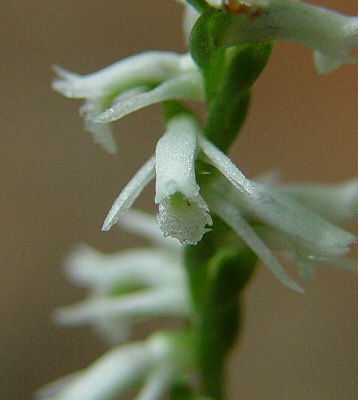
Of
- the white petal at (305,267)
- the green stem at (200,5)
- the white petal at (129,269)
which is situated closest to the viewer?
the green stem at (200,5)

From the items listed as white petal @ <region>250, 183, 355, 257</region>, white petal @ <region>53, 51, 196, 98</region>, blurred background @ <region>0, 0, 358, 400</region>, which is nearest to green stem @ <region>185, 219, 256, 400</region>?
white petal @ <region>250, 183, 355, 257</region>

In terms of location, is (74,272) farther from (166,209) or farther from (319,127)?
(319,127)

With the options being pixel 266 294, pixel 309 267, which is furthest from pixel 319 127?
pixel 309 267

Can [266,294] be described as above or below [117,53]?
below

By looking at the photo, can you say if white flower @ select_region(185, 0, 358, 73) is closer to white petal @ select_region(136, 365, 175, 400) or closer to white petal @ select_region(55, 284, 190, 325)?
white petal @ select_region(55, 284, 190, 325)

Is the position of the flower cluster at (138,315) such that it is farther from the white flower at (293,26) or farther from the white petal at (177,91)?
the white flower at (293,26)

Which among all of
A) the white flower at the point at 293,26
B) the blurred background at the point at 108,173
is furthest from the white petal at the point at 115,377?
the blurred background at the point at 108,173
